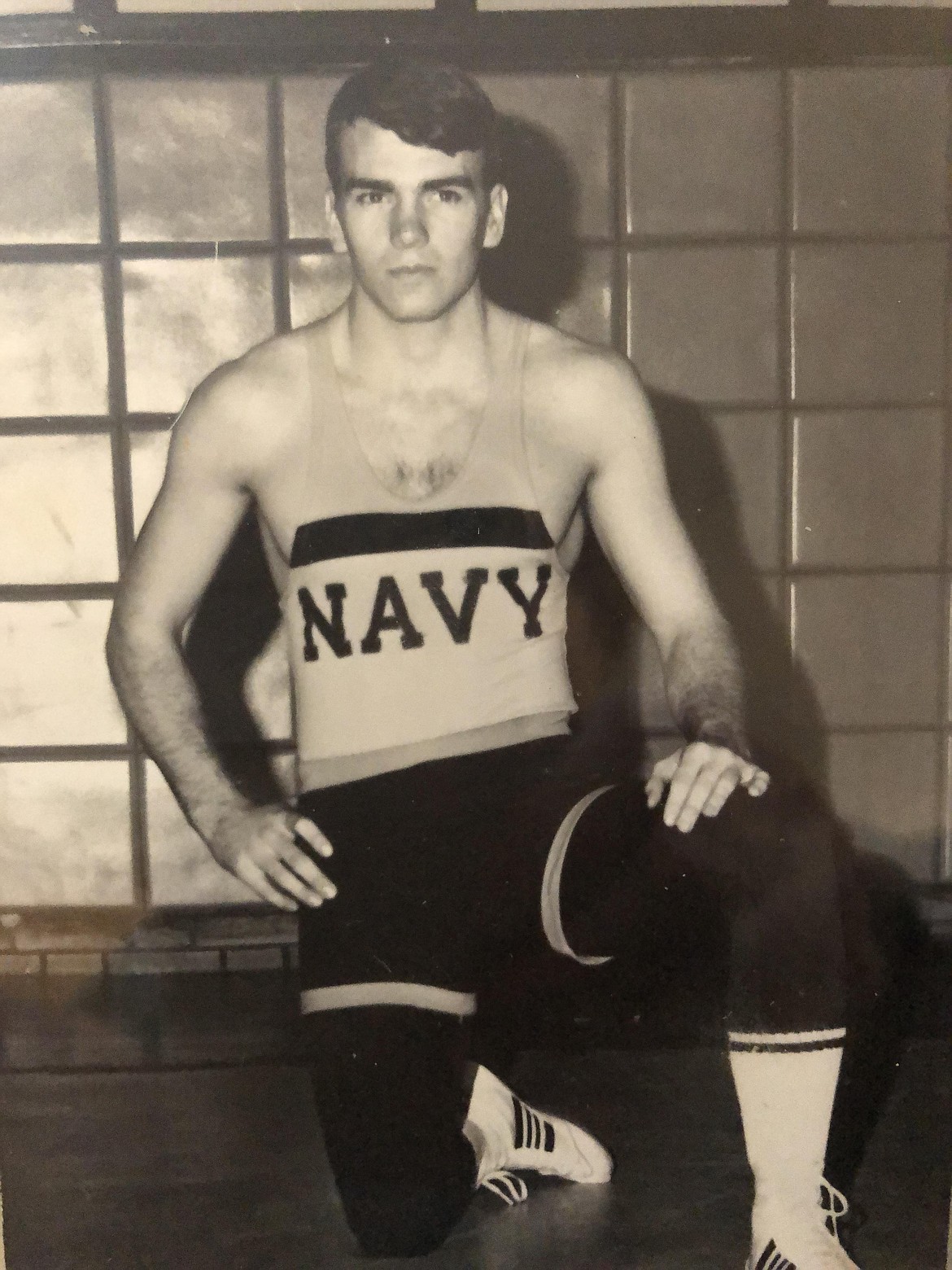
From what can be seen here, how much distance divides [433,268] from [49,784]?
28.3 inches

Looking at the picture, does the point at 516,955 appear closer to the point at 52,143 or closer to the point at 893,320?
the point at 893,320

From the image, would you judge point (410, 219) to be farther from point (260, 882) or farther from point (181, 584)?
point (260, 882)

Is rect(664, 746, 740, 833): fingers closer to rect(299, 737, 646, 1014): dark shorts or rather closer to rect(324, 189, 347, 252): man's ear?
rect(299, 737, 646, 1014): dark shorts

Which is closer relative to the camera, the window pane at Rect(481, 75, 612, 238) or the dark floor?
the dark floor

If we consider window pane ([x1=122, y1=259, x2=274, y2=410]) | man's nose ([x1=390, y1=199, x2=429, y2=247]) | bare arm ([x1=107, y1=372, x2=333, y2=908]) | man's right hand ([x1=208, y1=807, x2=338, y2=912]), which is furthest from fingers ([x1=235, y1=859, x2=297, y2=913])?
man's nose ([x1=390, y1=199, x2=429, y2=247])

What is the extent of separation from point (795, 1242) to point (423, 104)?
1.10 m

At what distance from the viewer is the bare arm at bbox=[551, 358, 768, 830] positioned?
3.96 feet

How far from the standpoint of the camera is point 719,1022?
1474mm

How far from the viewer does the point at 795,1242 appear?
1.07 metres

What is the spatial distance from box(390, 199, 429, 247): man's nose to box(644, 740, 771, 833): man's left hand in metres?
0.56

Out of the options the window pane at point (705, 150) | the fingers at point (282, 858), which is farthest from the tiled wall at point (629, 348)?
the fingers at point (282, 858)

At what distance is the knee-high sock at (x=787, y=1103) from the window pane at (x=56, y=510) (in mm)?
810

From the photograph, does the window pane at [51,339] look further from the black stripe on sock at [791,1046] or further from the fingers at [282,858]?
the black stripe on sock at [791,1046]

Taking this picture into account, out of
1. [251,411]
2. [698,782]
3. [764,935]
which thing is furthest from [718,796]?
[251,411]
